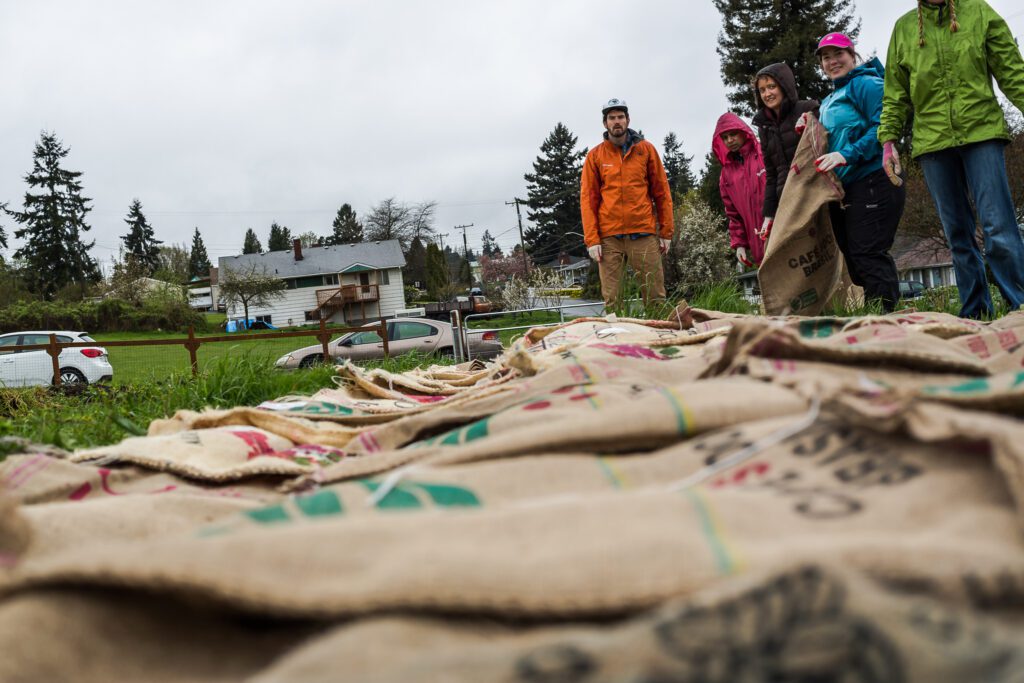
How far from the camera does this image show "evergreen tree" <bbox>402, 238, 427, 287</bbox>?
78.5m

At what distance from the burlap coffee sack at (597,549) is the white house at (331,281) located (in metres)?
63.4

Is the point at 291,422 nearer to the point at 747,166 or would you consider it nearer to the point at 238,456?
the point at 238,456

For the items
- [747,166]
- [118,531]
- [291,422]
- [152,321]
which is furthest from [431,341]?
[152,321]

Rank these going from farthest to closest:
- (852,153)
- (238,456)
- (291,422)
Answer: (852,153) < (291,422) < (238,456)

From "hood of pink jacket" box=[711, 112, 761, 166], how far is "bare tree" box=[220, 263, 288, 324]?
58081 millimetres

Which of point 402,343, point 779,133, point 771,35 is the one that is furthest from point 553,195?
point 779,133

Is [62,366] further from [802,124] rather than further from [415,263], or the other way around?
[415,263]

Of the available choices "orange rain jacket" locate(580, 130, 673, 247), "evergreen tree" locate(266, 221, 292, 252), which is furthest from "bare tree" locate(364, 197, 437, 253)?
"orange rain jacket" locate(580, 130, 673, 247)

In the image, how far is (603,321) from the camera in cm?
439

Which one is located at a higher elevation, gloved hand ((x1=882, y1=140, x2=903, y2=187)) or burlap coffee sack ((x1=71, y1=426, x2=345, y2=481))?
gloved hand ((x1=882, y1=140, x2=903, y2=187))

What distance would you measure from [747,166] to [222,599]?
6.90m

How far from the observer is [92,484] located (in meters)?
1.84

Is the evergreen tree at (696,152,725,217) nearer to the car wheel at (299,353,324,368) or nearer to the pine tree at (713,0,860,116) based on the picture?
the pine tree at (713,0,860,116)

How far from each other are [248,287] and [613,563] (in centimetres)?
6433
